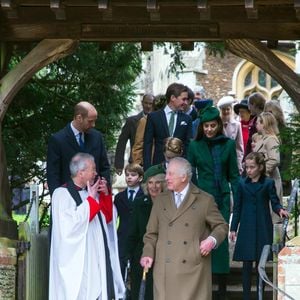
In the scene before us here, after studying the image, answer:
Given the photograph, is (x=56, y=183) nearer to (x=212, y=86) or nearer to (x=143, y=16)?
(x=143, y=16)

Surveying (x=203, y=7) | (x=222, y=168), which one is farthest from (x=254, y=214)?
(x=203, y=7)

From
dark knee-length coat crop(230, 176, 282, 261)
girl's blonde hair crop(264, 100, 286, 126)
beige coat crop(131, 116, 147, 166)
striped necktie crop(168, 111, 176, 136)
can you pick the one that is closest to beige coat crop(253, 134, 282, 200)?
girl's blonde hair crop(264, 100, 286, 126)

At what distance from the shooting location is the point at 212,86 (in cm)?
5050

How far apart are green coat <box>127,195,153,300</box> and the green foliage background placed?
523 cm

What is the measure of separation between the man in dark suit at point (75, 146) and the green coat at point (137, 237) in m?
0.84

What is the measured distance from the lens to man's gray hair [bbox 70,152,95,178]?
15352 millimetres

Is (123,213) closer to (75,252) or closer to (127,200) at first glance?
(127,200)

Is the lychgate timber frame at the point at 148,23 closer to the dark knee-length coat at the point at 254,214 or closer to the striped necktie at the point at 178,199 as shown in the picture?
the dark knee-length coat at the point at 254,214

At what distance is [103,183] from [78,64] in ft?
21.3

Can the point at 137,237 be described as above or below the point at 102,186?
below

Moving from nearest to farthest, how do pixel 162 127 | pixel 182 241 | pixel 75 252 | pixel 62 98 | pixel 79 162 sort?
pixel 182 241 → pixel 79 162 → pixel 75 252 → pixel 162 127 → pixel 62 98

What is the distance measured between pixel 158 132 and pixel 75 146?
137 centimetres

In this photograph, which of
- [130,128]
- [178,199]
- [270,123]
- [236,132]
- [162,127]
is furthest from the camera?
[130,128]

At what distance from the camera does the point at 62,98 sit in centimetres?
2222
